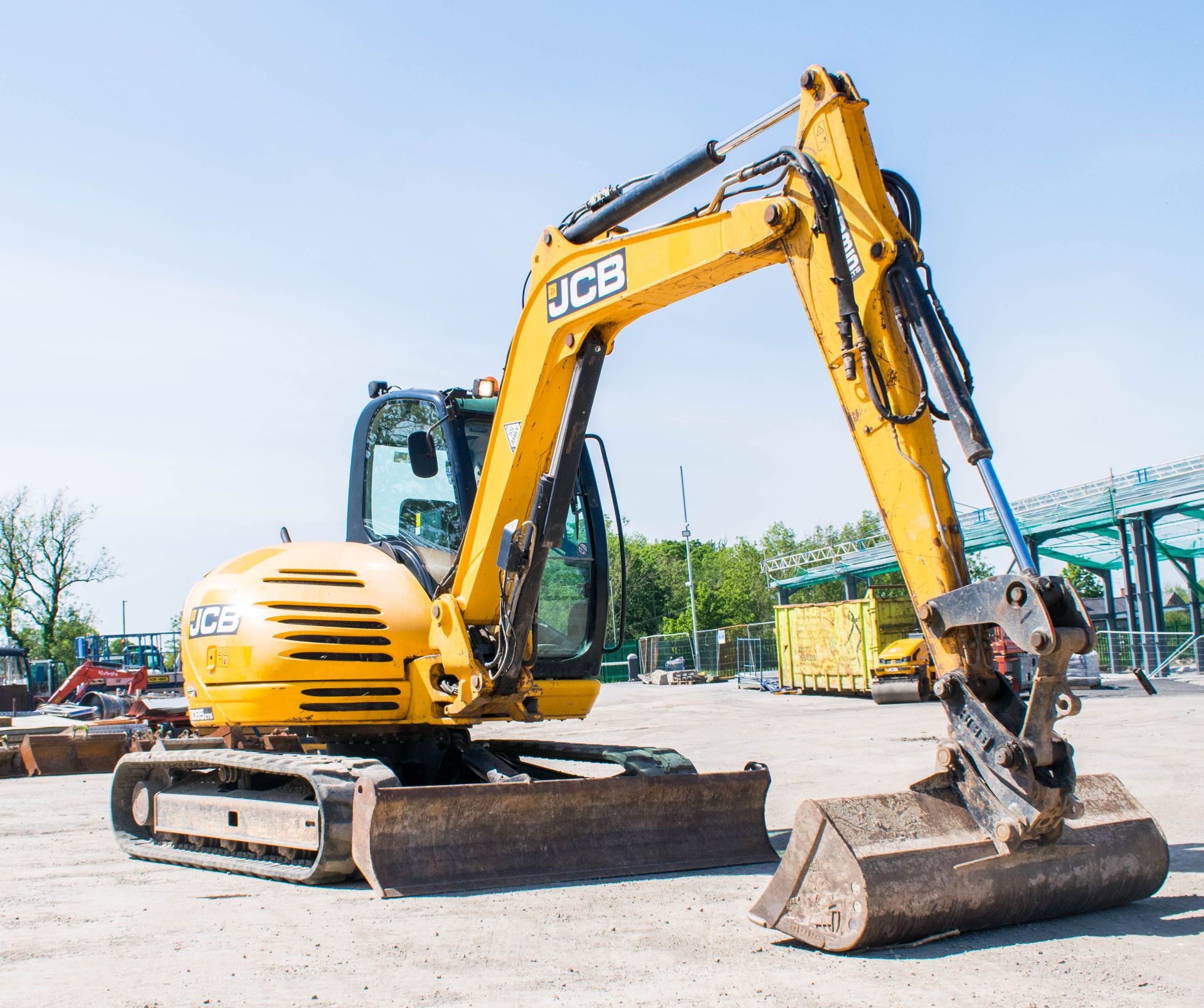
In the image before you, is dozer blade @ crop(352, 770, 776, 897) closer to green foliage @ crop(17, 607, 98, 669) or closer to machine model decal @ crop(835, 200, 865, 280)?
machine model decal @ crop(835, 200, 865, 280)

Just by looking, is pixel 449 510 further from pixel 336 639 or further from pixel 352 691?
pixel 352 691

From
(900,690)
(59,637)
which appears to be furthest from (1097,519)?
(59,637)

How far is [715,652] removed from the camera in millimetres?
45781

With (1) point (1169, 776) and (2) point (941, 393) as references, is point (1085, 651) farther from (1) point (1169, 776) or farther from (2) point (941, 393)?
(1) point (1169, 776)

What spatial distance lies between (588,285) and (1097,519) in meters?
30.2

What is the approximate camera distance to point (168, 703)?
710 inches

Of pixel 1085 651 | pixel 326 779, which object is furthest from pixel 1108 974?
pixel 326 779

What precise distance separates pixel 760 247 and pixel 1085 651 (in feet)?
8.30

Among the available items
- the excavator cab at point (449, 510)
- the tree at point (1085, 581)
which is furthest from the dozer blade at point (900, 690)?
the tree at point (1085, 581)

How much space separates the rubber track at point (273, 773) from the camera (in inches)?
242

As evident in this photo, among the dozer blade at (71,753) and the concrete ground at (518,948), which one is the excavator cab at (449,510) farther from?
the dozer blade at (71,753)

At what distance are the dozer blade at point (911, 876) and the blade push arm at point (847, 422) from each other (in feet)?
0.58

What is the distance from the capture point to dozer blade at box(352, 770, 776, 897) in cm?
596

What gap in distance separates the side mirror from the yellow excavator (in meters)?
0.02
